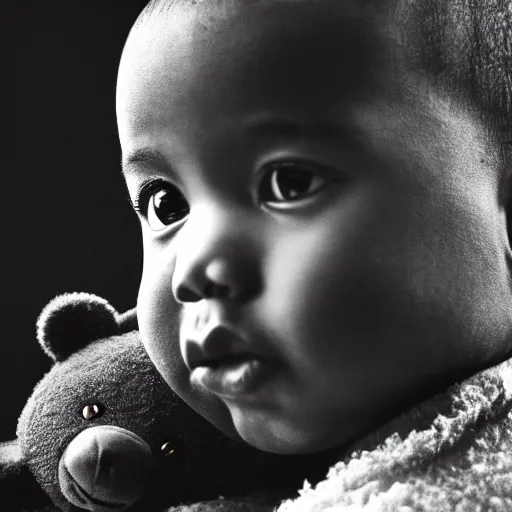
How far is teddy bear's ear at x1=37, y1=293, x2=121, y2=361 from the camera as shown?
739mm

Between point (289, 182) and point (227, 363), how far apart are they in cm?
12

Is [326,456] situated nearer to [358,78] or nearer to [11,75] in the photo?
[358,78]

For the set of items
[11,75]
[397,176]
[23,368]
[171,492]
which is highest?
[397,176]

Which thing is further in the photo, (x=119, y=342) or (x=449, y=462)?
(x=119, y=342)

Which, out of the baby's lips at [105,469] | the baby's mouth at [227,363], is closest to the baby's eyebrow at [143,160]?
the baby's mouth at [227,363]

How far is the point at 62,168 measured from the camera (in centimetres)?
102

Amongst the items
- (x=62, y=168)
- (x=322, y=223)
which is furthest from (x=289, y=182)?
(x=62, y=168)

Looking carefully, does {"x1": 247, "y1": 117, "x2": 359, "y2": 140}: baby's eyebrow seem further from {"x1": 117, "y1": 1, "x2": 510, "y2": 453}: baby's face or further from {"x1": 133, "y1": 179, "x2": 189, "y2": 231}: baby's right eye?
{"x1": 133, "y1": 179, "x2": 189, "y2": 231}: baby's right eye

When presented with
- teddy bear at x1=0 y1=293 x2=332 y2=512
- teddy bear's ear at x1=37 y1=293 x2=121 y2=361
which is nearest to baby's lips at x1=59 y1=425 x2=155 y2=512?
teddy bear at x1=0 y1=293 x2=332 y2=512

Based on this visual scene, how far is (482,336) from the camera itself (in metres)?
0.49

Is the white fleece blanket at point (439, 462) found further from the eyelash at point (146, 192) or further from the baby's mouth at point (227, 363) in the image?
the eyelash at point (146, 192)

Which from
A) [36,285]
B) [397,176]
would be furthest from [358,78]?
[36,285]

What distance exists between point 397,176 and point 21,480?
1.51ft

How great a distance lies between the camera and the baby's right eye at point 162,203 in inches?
22.2
